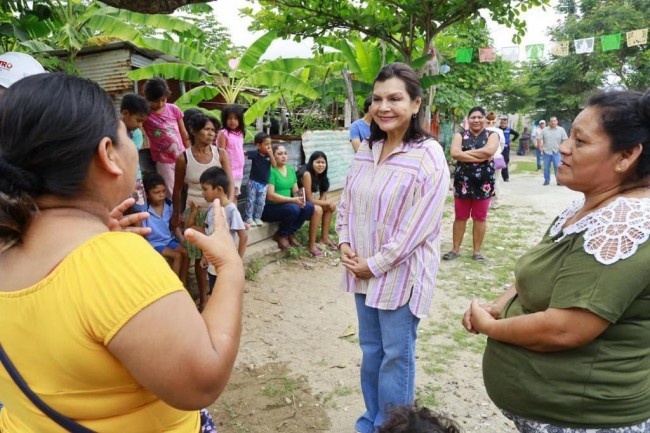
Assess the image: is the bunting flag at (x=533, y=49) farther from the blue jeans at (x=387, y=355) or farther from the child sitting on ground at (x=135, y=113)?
the blue jeans at (x=387, y=355)

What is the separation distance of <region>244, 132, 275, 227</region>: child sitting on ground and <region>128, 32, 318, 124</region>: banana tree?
2.66 metres

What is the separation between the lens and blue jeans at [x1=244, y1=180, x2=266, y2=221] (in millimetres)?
5555

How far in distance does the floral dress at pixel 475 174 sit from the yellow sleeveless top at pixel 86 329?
494 centimetres

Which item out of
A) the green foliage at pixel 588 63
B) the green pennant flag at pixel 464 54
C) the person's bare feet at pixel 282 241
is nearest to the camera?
the person's bare feet at pixel 282 241

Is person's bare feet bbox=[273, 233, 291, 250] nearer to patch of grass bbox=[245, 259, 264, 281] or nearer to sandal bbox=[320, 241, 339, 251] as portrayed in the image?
patch of grass bbox=[245, 259, 264, 281]

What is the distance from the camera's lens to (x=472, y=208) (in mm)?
5551

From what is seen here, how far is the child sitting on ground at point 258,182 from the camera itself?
556 cm

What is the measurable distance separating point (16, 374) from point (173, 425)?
0.34 meters

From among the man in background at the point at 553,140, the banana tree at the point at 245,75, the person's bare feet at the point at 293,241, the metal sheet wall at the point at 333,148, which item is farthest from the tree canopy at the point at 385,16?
the man in background at the point at 553,140

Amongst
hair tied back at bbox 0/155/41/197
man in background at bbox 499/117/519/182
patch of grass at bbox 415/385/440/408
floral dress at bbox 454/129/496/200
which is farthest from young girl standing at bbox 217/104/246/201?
man in background at bbox 499/117/519/182

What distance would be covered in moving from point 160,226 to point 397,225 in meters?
2.64

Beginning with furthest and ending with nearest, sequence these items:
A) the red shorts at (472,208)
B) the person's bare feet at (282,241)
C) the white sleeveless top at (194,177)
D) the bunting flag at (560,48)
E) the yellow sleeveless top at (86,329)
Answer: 1. the bunting flag at (560,48)
2. the person's bare feet at (282,241)
3. the red shorts at (472,208)
4. the white sleeveless top at (194,177)
5. the yellow sleeveless top at (86,329)

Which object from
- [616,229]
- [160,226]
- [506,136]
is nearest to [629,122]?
[616,229]

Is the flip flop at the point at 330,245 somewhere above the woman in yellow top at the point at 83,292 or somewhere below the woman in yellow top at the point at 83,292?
below
